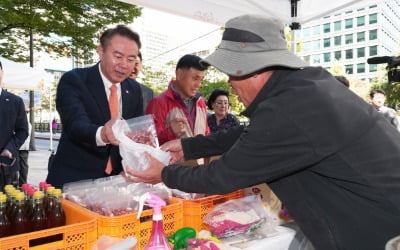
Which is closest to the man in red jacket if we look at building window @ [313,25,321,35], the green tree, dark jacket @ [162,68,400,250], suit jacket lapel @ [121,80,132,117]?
suit jacket lapel @ [121,80,132,117]

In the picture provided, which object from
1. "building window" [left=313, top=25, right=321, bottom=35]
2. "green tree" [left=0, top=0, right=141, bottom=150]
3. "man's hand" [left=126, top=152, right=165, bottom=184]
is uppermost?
Answer: "building window" [left=313, top=25, right=321, bottom=35]

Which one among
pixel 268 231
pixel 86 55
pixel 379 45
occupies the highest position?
pixel 379 45

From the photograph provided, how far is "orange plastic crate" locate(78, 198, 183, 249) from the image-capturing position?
1487 millimetres

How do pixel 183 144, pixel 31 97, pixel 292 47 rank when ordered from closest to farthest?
pixel 183 144 < pixel 292 47 < pixel 31 97

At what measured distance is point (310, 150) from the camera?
118cm

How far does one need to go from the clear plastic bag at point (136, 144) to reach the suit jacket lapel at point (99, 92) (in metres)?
0.52

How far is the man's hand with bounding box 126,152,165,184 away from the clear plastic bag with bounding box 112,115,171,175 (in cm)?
3

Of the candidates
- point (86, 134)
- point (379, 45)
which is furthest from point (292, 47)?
point (379, 45)

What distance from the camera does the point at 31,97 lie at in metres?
15.9

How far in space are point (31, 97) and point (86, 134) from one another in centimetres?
1544

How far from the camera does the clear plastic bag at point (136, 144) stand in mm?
1669

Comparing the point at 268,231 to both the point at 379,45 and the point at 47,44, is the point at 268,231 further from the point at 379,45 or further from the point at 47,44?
the point at 379,45

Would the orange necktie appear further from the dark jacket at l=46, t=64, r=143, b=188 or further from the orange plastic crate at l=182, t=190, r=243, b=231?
the orange plastic crate at l=182, t=190, r=243, b=231

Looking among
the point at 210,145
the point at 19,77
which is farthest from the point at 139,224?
the point at 19,77
